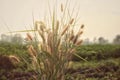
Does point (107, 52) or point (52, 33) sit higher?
point (52, 33)

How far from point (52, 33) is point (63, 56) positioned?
256 mm

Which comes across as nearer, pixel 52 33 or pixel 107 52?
pixel 52 33

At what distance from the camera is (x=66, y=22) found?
3730 mm

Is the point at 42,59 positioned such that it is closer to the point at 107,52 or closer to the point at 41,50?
the point at 41,50

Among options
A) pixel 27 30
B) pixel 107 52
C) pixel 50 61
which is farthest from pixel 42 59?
pixel 107 52

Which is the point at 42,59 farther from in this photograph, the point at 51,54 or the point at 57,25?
the point at 57,25

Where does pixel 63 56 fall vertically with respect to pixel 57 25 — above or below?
below

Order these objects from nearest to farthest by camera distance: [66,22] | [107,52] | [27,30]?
[27,30], [66,22], [107,52]

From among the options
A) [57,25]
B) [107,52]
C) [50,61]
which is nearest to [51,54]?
[50,61]

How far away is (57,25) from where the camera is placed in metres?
3.52

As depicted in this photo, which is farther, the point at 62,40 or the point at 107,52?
the point at 107,52

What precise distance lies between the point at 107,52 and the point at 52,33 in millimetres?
9796

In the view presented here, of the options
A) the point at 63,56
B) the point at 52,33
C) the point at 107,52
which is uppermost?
the point at 52,33

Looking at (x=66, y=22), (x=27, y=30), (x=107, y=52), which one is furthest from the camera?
(x=107, y=52)
